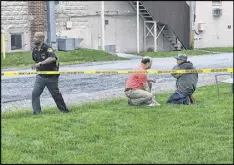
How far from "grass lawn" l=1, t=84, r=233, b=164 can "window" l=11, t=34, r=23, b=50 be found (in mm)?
15172

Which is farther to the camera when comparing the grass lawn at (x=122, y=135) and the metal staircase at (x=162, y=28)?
the metal staircase at (x=162, y=28)

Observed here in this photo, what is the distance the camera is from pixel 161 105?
10461mm

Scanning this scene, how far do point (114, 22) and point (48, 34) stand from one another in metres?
4.84

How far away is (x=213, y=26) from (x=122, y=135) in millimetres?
29481

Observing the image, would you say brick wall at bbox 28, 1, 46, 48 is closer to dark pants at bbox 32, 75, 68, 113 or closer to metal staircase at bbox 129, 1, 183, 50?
metal staircase at bbox 129, 1, 183, 50

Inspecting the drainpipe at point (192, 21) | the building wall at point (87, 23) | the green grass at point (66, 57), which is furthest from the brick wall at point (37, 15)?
the drainpipe at point (192, 21)

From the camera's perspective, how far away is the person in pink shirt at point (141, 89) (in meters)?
10.3

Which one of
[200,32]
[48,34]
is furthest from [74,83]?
[200,32]

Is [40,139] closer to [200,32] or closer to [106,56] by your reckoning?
[106,56]

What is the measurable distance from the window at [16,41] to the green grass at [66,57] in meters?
1.31

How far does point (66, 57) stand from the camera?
23219mm

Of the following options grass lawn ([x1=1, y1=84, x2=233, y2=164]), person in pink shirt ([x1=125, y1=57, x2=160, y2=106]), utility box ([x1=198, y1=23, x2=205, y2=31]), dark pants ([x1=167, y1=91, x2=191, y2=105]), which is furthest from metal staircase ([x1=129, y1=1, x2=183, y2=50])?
grass lawn ([x1=1, y1=84, x2=233, y2=164])

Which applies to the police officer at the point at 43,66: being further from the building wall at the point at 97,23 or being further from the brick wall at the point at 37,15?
the building wall at the point at 97,23

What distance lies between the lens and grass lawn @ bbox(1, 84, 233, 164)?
6125mm
